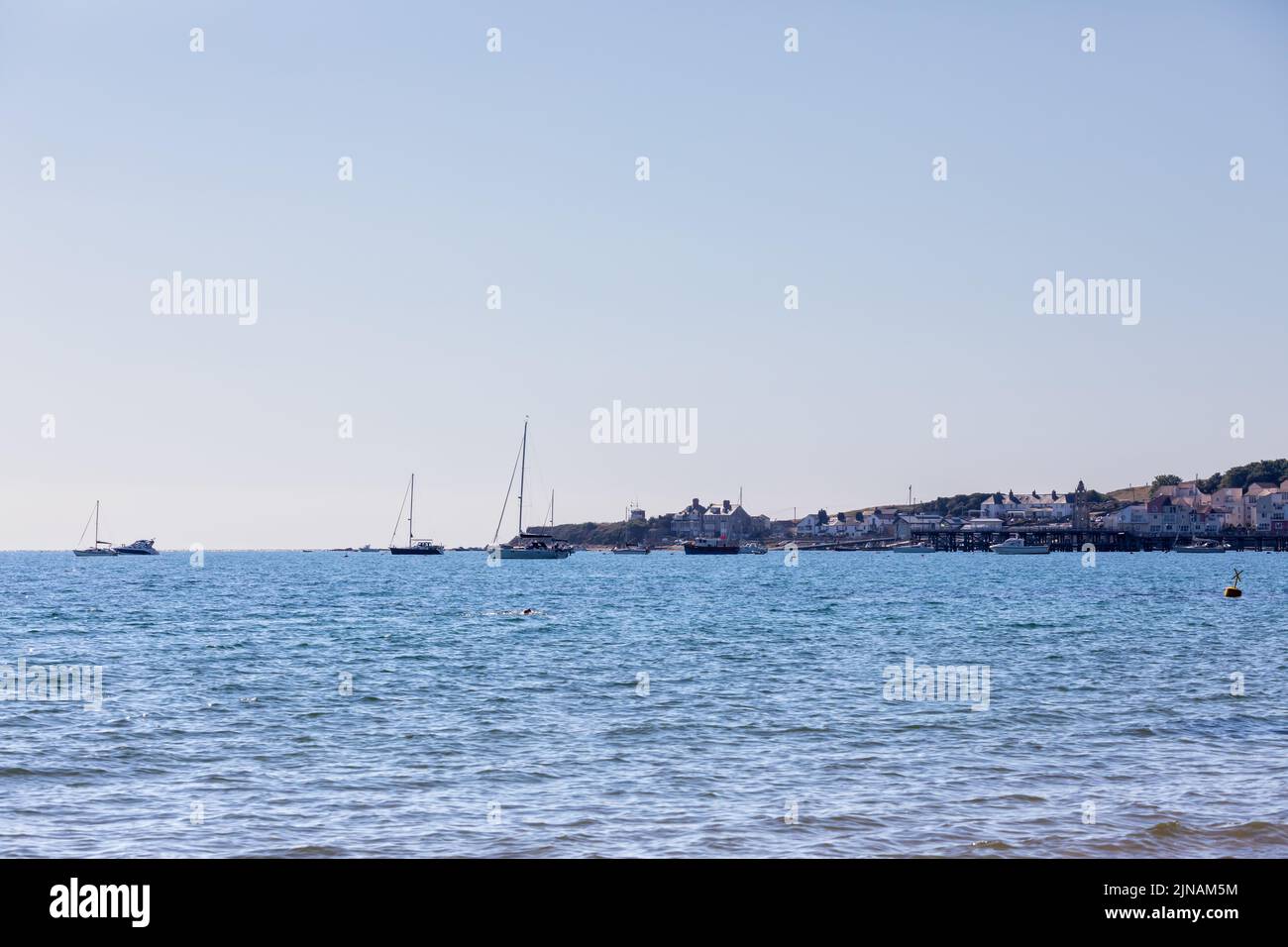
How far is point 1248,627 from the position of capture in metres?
58.2

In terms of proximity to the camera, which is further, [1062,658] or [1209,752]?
[1062,658]

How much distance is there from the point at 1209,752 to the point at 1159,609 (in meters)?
55.3

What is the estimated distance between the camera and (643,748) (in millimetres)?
22906

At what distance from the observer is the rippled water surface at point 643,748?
631 inches

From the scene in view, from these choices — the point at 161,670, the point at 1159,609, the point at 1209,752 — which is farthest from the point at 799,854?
the point at 1159,609

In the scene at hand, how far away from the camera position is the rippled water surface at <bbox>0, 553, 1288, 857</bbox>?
16.0m

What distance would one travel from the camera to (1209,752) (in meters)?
22.3
